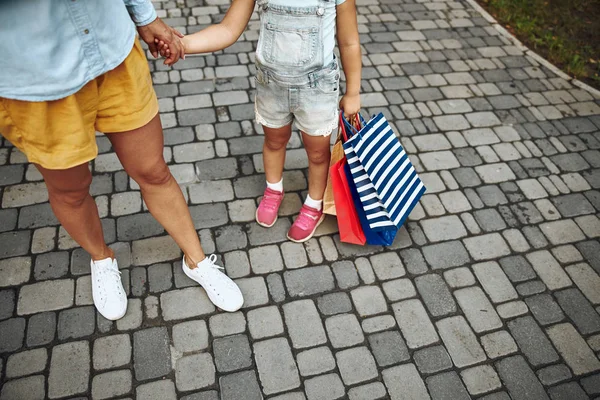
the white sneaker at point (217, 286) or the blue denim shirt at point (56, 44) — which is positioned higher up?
the blue denim shirt at point (56, 44)

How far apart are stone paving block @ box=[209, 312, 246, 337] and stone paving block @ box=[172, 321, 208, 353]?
48 mm

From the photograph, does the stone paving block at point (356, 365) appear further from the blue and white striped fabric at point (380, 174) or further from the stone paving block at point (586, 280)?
the stone paving block at point (586, 280)

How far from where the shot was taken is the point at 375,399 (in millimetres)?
2330

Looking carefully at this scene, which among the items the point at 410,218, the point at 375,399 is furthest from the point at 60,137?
the point at 410,218

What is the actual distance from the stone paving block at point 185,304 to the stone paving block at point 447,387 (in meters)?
1.23

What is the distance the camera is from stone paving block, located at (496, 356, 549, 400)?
239 cm

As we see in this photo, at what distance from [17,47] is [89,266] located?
156 cm

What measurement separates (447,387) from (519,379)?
1.30 ft

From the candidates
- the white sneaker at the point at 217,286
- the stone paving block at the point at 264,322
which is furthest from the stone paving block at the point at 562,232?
the white sneaker at the point at 217,286

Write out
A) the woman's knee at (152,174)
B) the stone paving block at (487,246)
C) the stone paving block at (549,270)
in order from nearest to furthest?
the woman's knee at (152,174) < the stone paving block at (549,270) < the stone paving block at (487,246)

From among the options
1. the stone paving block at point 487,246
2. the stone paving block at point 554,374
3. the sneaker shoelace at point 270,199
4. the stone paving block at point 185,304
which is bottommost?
the stone paving block at point 554,374

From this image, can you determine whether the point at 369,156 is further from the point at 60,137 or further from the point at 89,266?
the point at 89,266

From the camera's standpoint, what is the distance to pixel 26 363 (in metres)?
2.33

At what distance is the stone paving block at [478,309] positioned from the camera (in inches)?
105
